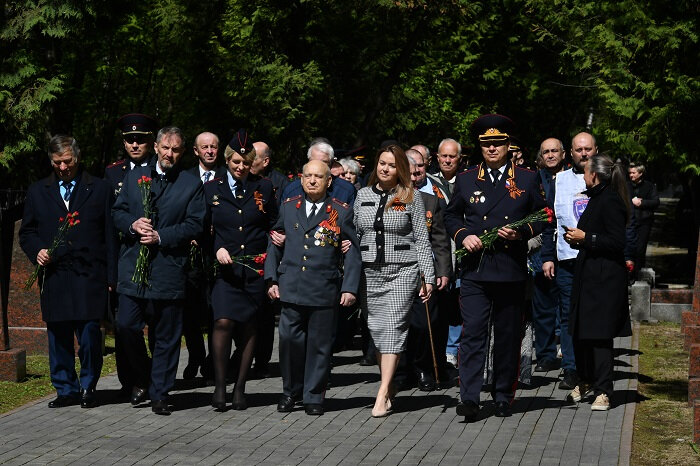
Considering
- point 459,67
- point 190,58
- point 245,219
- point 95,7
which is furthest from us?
point 459,67

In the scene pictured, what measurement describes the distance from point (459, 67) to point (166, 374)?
91.1ft

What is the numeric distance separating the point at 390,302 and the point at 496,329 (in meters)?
0.83

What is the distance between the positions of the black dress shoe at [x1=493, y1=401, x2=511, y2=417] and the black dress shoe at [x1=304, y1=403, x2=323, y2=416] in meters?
1.33

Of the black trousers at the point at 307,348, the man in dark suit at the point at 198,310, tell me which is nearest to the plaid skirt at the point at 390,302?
the black trousers at the point at 307,348

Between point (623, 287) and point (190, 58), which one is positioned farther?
point (190, 58)

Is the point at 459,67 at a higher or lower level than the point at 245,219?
higher

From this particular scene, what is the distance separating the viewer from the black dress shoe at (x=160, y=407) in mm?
10109

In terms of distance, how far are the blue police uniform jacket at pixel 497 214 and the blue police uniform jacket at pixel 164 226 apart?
2029 mm

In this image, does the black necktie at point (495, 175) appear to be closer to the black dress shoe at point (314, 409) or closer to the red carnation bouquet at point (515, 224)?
the red carnation bouquet at point (515, 224)

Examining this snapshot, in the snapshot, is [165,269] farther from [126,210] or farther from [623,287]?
[623,287]

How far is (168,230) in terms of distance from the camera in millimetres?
10211

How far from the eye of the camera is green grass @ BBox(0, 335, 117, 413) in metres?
11.0

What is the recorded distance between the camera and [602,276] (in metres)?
10.5

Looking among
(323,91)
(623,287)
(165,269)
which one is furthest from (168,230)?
(323,91)
